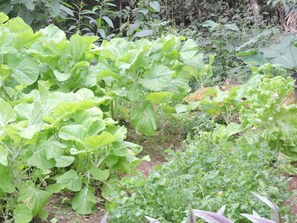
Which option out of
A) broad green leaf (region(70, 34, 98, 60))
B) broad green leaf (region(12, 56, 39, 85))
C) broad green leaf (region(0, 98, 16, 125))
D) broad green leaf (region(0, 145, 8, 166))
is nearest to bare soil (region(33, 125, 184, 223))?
broad green leaf (region(0, 145, 8, 166))

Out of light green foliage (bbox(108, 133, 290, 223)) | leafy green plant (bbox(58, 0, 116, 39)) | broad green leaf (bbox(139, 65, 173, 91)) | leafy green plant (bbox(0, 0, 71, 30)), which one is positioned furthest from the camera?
leafy green plant (bbox(58, 0, 116, 39))

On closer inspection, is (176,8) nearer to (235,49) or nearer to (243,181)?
(235,49)

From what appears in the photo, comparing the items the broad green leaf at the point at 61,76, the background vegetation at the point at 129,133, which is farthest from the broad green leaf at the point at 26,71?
the broad green leaf at the point at 61,76

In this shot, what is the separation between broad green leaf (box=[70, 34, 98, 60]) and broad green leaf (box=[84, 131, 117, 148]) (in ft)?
3.43

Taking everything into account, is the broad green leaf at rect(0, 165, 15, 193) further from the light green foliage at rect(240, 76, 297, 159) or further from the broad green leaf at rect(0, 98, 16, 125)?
the light green foliage at rect(240, 76, 297, 159)

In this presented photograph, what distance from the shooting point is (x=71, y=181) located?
113 inches

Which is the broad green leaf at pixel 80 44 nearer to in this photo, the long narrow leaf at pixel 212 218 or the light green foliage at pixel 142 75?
the light green foliage at pixel 142 75

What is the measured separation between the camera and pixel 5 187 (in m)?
2.67

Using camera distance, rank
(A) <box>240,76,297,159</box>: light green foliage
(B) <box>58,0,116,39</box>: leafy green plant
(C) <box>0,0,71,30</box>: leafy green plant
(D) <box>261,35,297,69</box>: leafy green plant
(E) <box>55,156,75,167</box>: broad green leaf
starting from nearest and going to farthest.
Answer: (E) <box>55,156,75,167</box>: broad green leaf → (A) <box>240,76,297,159</box>: light green foliage → (D) <box>261,35,297,69</box>: leafy green plant → (C) <box>0,0,71,30</box>: leafy green plant → (B) <box>58,0,116,39</box>: leafy green plant

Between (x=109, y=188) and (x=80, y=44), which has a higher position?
(x=80, y=44)

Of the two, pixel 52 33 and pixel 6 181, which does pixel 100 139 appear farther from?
pixel 52 33

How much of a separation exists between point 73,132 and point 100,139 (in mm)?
159

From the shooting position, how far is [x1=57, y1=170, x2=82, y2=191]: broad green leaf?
9.36 feet

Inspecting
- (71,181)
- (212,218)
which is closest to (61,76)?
(71,181)
